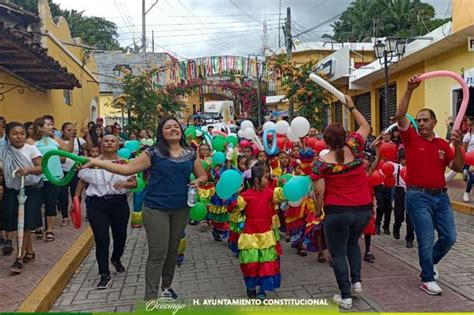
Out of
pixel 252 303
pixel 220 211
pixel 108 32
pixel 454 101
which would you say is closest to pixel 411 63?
pixel 454 101

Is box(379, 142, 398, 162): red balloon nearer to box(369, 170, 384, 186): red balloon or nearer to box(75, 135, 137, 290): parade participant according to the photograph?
box(369, 170, 384, 186): red balloon

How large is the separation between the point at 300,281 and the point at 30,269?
116 inches

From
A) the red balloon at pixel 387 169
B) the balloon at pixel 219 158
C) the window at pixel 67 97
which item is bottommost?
the red balloon at pixel 387 169

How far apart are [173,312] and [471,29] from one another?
9.96 m

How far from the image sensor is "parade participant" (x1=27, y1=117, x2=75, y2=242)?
6.46 meters

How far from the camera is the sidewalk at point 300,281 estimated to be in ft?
14.8

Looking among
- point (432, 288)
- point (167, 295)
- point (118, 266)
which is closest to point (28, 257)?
point (118, 266)

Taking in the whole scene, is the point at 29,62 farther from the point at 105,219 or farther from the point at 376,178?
the point at 376,178

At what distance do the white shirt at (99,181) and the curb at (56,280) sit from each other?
97 cm

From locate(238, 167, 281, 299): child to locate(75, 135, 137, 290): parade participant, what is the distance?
1271 mm

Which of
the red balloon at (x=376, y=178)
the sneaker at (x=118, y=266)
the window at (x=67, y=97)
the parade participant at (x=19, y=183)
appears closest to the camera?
the parade participant at (x=19, y=183)

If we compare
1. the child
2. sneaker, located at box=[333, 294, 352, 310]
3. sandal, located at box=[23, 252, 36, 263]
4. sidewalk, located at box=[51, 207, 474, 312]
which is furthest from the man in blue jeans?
sandal, located at box=[23, 252, 36, 263]

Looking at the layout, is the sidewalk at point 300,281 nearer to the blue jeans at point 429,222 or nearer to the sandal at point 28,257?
the blue jeans at point 429,222

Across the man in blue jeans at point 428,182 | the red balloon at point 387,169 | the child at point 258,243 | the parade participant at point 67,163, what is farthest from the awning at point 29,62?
the man in blue jeans at point 428,182
